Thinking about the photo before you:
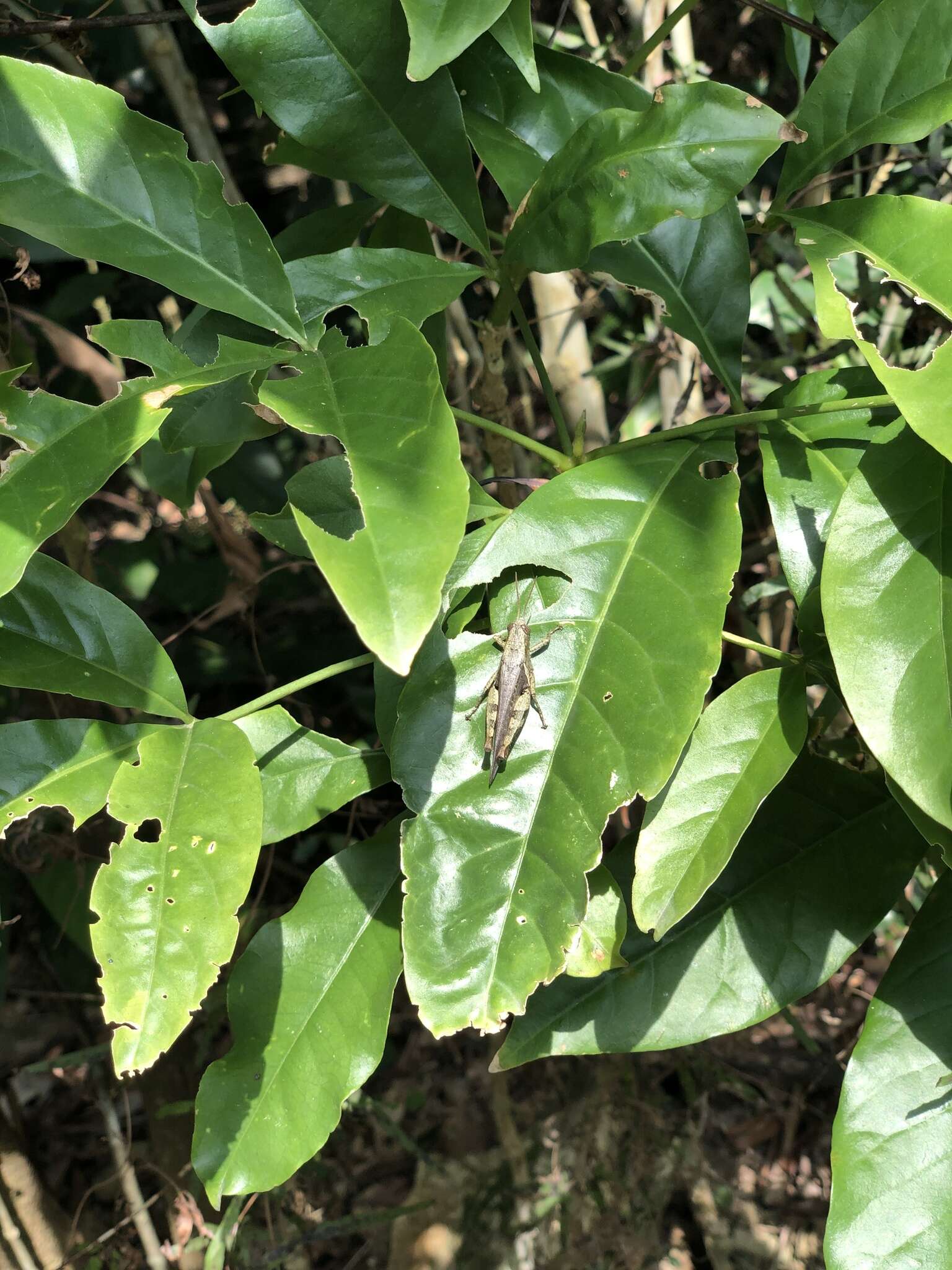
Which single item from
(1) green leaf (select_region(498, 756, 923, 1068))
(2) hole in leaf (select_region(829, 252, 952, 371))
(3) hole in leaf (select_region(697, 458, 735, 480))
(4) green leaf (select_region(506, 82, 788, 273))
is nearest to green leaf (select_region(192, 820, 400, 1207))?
(1) green leaf (select_region(498, 756, 923, 1068))

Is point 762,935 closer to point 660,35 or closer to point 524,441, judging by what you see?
point 524,441

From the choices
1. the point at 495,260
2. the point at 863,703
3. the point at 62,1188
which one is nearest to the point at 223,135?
the point at 495,260

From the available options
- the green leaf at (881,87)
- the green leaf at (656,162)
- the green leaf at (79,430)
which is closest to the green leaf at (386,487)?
the green leaf at (79,430)

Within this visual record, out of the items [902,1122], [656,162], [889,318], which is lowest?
[902,1122]

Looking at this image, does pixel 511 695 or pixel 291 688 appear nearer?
pixel 511 695

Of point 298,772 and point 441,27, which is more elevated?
point 441,27

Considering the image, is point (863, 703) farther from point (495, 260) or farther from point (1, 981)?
point (1, 981)

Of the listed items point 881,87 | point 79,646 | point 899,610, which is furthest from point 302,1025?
point 881,87
